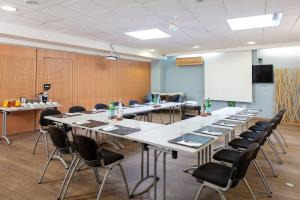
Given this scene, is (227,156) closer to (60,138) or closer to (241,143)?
(241,143)

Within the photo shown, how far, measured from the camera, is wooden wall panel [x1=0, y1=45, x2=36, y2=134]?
201 inches

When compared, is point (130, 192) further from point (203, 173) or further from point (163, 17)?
point (163, 17)

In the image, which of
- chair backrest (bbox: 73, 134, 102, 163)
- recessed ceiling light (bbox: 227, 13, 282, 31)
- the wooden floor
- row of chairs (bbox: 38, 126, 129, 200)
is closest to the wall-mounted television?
recessed ceiling light (bbox: 227, 13, 282, 31)

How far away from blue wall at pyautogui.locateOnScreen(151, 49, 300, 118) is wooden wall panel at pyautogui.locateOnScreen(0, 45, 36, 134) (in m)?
5.58

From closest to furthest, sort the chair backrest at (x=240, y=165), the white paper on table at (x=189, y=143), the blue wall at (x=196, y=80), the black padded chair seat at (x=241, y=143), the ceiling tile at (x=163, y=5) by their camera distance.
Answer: the chair backrest at (x=240, y=165) → the white paper on table at (x=189, y=143) → the black padded chair seat at (x=241, y=143) → the ceiling tile at (x=163, y=5) → the blue wall at (x=196, y=80)

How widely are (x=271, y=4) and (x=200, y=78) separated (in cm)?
554

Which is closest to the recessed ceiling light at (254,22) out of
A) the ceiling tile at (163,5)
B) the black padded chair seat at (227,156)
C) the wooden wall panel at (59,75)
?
the ceiling tile at (163,5)

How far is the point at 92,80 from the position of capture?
7289mm

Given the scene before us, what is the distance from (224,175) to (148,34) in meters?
4.62

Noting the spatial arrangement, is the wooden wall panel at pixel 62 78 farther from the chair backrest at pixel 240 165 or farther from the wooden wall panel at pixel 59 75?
the chair backrest at pixel 240 165

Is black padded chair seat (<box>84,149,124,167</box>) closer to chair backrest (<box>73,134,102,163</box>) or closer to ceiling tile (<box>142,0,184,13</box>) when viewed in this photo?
chair backrest (<box>73,134,102,163</box>)

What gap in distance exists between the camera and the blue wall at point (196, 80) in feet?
23.7

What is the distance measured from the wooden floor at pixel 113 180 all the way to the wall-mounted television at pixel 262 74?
12.8 ft

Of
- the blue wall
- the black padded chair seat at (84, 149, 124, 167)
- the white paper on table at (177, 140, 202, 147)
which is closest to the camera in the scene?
the white paper on table at (177, 140, 202, 147)
